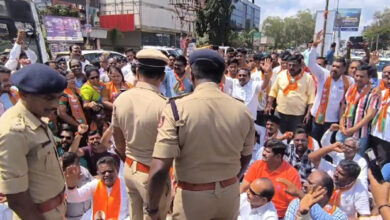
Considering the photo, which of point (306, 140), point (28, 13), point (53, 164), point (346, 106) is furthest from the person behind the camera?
point (28, 13)

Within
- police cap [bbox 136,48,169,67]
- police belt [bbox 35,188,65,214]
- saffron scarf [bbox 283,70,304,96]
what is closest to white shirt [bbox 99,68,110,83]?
saffron scarf [bbox 283,70,304,96]

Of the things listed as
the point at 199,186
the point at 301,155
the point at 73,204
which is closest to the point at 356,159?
the point at 301,155

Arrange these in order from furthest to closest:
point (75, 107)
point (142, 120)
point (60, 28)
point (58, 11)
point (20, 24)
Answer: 1. point (58, 11)
2. point (60, 28)
3. point (20, 24)
4. point (75, 107)
5. point (142, 120)

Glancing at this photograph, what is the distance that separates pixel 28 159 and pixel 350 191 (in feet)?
9.33

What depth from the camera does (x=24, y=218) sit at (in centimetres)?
144

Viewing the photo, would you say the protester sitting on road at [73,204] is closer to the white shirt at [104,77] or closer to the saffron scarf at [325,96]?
the white shirt at [104,77]

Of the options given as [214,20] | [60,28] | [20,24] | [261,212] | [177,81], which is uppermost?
[214,20]

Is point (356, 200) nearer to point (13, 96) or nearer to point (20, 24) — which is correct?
point (13, 96)

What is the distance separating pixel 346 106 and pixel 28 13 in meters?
7.39

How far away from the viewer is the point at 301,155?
11.6 feet

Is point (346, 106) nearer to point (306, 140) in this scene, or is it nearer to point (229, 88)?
point (306, 140)

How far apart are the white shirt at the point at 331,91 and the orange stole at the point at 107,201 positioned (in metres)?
3.17

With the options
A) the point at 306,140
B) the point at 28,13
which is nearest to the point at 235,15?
the point at 28,13

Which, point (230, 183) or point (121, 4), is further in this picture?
point (121, 4)
